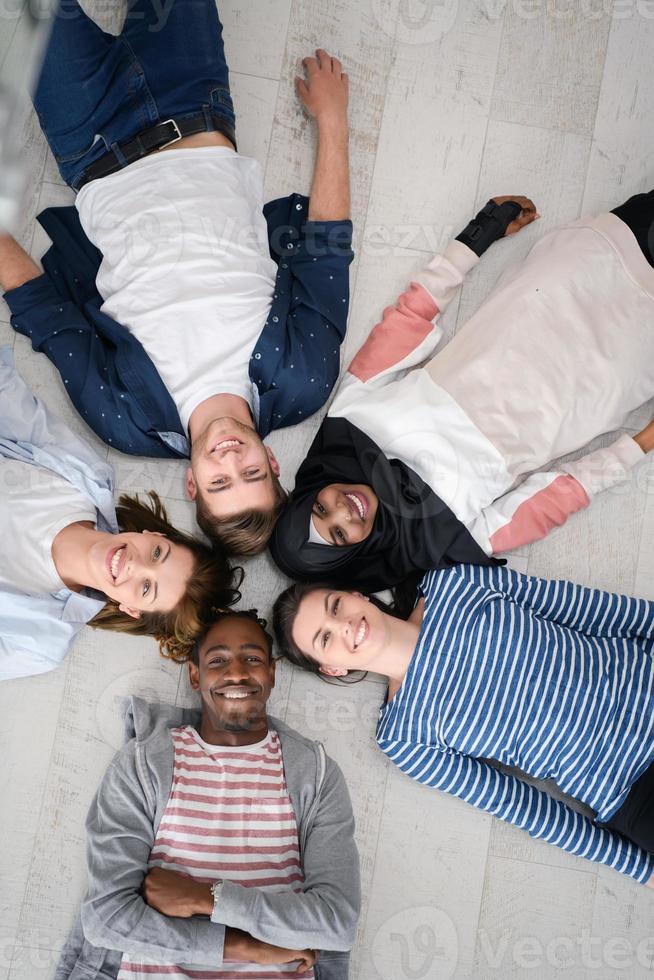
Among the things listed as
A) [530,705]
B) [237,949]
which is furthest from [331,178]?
[237,949]

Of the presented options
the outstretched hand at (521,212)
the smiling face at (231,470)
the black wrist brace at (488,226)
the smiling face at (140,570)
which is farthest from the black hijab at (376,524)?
the outstretched hand at (521,212)

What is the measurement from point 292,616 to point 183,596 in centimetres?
23

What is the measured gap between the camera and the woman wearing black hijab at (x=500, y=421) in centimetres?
172

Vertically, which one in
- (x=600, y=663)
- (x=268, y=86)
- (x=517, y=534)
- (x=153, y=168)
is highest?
(x=268, y=86)

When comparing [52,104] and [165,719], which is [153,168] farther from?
[165,719]

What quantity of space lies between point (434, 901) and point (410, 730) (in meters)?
0.39

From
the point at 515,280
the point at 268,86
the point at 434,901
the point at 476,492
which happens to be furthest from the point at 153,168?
the point at 434,901

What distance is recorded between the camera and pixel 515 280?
5.85ft

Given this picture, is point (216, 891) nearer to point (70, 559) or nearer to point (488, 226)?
point (70, 559)

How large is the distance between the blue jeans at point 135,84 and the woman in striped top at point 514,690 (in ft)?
3.41

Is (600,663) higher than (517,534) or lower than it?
lower

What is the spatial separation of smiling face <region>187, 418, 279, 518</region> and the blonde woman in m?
0.14

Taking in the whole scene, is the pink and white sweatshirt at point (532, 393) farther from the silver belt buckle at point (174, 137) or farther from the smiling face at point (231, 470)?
the silver belt buckle at point (174, 137)

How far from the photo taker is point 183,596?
1.65 metres
